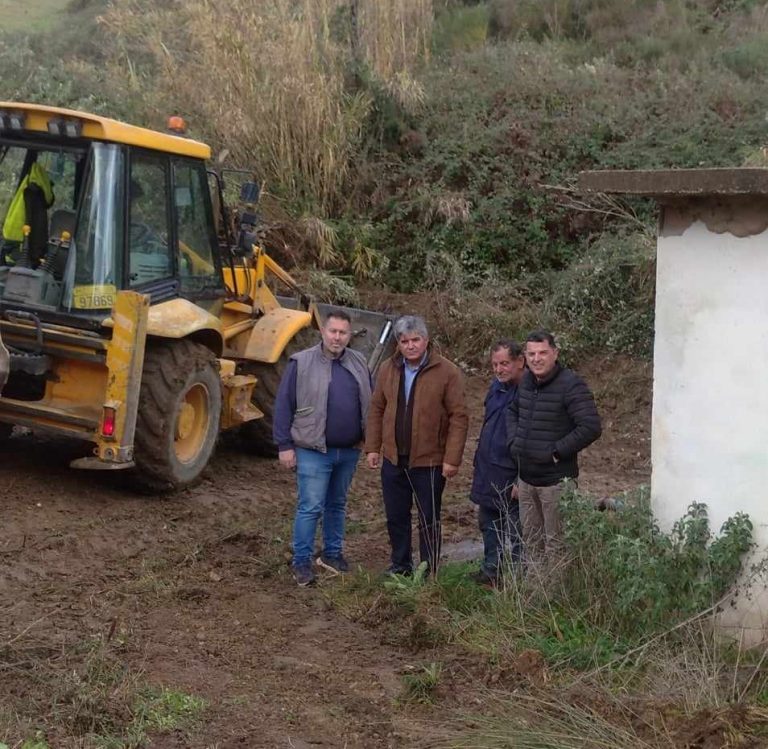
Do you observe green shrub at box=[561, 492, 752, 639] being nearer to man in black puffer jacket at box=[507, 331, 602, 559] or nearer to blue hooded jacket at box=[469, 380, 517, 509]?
man in black puffer jacket at box=[507, 331, 602, 559]

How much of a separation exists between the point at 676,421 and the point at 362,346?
5746 millimetres

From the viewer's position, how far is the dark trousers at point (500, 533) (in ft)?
20.6

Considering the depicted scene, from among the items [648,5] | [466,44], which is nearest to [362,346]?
[466,44]

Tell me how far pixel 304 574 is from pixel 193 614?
0.85 meters

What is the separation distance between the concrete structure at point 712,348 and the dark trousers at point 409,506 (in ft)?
4.77

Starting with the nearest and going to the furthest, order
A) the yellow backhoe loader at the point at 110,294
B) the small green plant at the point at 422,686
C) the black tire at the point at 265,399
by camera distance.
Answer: the small green plant at the point at 422,686, the yellow backhoe loader at the point at 110,294, the black tire at the point at 265,399

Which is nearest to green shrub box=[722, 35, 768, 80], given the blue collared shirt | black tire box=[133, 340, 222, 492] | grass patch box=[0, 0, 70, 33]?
black tire box=[133, 340, 222, 492]

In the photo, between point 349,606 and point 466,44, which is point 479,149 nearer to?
point 466,44

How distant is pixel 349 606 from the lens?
6309 mm

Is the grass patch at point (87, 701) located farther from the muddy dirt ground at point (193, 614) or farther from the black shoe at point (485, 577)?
the black shoe at point (485, 577)

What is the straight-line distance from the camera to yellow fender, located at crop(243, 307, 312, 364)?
9.11 metres

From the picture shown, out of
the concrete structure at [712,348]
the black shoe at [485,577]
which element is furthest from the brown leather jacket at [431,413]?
the concrete structure at [712,348]

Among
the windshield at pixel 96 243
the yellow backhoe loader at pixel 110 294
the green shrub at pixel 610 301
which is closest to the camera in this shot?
the yellow backhoe loader at pixel 110 294

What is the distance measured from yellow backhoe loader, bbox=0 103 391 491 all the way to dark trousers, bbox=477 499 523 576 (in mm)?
2415
